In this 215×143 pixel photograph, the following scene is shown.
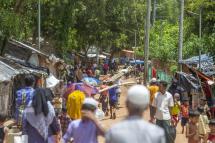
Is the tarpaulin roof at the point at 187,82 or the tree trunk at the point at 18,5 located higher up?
the tree trunk at the point at 18,5

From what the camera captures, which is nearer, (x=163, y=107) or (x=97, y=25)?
(x=163, y=107)

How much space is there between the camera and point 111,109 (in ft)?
67.4

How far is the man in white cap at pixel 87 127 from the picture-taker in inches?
267

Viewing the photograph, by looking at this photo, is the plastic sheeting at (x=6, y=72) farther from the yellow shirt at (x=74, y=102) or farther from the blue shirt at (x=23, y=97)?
the yellow shirt at (x=74, y=102)

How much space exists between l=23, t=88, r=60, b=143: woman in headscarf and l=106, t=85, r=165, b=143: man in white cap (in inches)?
143

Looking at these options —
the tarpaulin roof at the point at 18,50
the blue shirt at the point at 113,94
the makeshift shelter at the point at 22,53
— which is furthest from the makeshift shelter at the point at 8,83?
the tarpaulin roof at the point at 18,50

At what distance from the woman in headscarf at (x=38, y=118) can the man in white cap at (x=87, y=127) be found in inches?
56.9

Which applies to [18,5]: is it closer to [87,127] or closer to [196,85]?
[196,85]

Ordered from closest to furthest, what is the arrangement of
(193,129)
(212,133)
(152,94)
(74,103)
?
(212,133) → (193,129) → (74,103) → (152,94)

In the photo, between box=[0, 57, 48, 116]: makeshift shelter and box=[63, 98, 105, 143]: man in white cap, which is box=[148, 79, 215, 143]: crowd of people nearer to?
box=[63, 98, 105, 143]: man in white cap

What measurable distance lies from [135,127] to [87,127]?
211 centimetres

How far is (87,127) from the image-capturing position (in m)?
6.89

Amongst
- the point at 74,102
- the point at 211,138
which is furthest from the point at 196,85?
the point at 211,138

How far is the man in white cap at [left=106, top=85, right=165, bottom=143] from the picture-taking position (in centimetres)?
483
